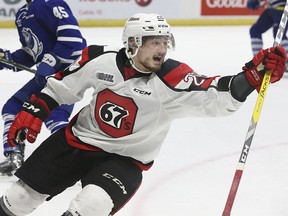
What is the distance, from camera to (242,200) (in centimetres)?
339

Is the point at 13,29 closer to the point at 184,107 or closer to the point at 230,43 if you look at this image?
the point at 230,43

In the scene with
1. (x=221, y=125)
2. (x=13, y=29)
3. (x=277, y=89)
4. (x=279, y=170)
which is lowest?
(x=13, y=29)

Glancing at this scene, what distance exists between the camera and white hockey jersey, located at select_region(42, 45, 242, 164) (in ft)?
8.19

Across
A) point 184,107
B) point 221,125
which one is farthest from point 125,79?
point 221,125

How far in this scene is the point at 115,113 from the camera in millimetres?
2598

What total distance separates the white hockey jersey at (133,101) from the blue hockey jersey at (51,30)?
0.86 meters

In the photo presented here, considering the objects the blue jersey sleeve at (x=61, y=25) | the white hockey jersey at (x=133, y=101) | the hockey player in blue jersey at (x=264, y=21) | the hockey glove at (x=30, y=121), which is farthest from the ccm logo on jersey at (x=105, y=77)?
the hockey player in blue jersey at (x=264, y=21)

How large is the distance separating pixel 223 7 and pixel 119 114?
729 cm

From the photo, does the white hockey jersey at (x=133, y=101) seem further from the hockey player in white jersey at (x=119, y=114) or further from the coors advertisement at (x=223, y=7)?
the coors advertisement at (x=223, y=7)

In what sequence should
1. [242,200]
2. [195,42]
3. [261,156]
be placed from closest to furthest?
[242,200]
[261,156]
[195,42]

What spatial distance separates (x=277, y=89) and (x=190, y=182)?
8.26 ft

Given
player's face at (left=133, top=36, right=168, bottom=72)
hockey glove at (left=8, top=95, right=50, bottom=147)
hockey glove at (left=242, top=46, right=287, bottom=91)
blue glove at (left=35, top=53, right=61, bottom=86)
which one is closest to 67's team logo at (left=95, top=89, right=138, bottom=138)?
player's face at (left=133, top=36, right=168, bottom=72)

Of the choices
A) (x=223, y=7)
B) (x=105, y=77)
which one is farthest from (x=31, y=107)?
(x=223, y=7)

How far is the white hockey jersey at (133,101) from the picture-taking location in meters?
2.50
